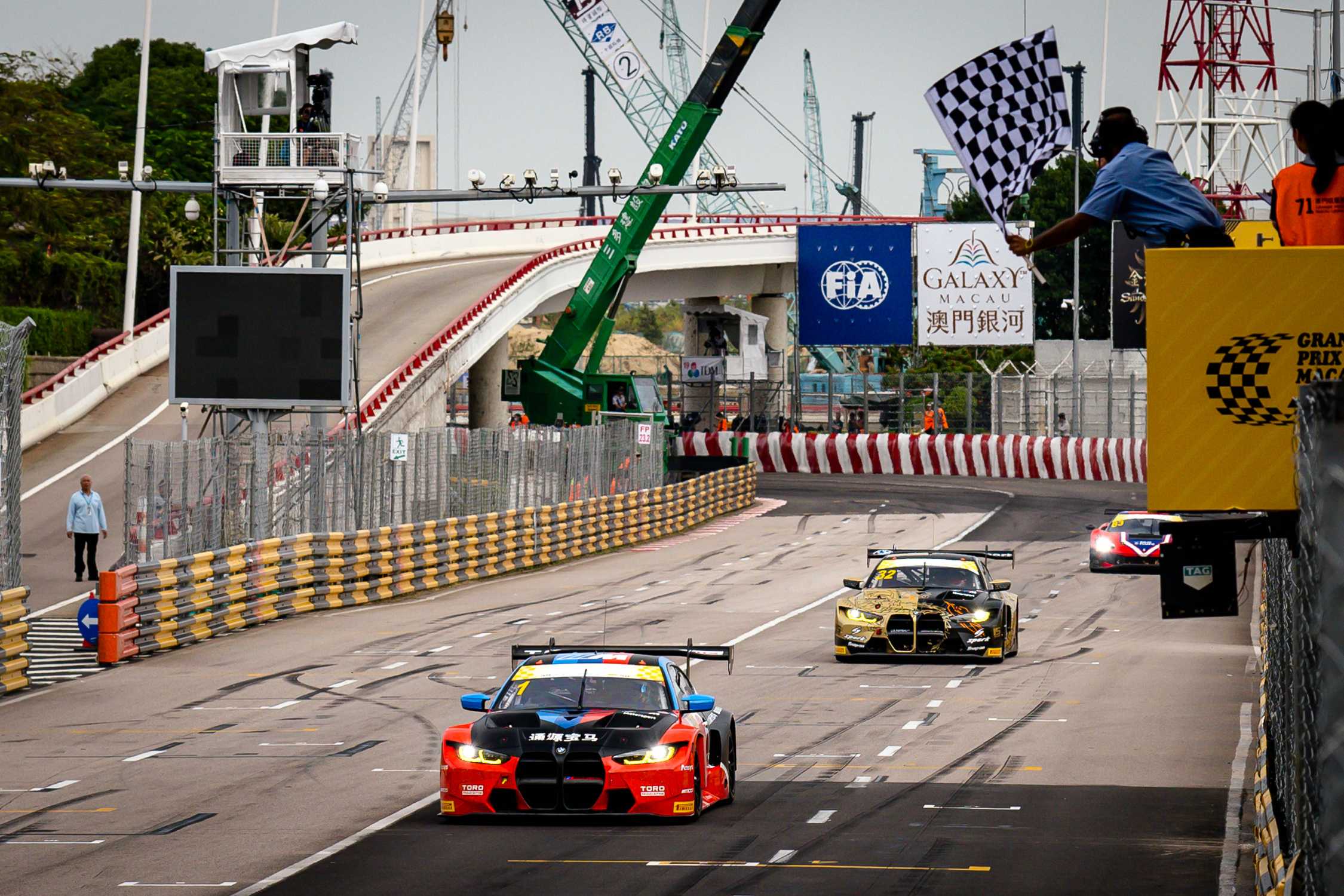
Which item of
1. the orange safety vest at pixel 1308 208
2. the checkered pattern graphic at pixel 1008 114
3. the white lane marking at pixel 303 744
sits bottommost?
the white lane marking at pixel 303 744

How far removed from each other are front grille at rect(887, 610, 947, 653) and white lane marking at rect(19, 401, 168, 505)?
65.1 feet

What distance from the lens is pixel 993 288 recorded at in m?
65.2

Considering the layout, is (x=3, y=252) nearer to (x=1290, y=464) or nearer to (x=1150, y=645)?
(x=1150, y=645)

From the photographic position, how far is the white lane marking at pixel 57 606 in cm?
2782

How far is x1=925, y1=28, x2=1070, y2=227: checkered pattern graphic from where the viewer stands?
423 inches

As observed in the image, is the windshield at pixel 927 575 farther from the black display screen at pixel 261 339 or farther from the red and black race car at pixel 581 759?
the black display screen at pixel 261 339

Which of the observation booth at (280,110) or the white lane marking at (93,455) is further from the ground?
the observation booth at (280,110)

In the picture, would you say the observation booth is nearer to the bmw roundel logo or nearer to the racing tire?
the racing tire

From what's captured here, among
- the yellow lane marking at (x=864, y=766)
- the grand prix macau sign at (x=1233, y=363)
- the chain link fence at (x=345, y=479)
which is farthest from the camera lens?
the chain link fence at (x=345, y=479)

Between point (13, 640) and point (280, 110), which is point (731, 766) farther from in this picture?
point (280, 110)

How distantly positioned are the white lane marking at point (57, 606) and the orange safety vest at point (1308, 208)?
21334 mm

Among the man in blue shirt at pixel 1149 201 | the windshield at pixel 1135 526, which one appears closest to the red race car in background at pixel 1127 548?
the windshield at pixel 1135 526

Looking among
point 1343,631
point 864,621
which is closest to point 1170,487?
point 1343,631

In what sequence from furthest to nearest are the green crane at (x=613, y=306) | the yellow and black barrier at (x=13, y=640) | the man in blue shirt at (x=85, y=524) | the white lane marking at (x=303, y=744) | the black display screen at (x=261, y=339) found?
the green crane at (x=613, y=306), the black display screen at (x=261, y=339), the man in blue shirt at (x=85, y=524), the yellow and black barrier at (x=13, y=640), the white lane marking at (x=303, y=744)
